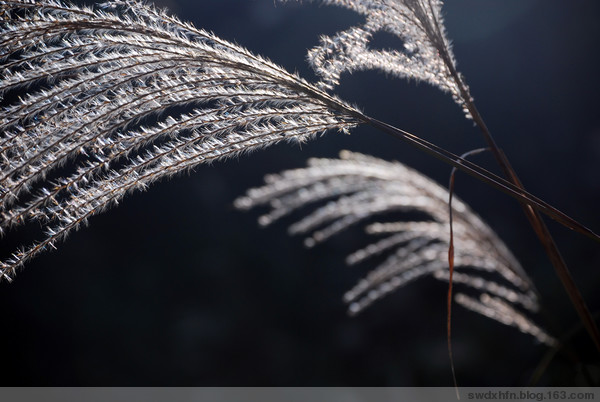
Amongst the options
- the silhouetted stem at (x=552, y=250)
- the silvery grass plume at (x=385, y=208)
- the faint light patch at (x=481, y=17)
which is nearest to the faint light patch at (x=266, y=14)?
the faint light patch at (x=481, y=17)

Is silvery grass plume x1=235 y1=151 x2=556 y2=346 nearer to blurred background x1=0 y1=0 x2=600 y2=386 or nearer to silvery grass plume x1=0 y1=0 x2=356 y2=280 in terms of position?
silvery grass plume x1=0 y1=0 x2=356 y2=280

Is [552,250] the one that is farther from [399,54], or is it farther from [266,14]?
[266,14]

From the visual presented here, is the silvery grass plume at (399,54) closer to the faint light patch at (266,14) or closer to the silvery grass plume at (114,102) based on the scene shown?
the silvery grass plume at (114,102)

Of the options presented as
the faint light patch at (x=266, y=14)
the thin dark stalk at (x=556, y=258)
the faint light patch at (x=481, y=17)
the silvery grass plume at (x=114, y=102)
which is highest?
the faint light patch at (x=266, y=14)

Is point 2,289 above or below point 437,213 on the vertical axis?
Result: above

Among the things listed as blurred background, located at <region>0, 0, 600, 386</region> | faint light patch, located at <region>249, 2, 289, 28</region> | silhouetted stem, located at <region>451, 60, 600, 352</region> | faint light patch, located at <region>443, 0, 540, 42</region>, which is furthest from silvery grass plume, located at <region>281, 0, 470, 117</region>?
faint light patch, located at <region>443, 0, 540, 42</region>
